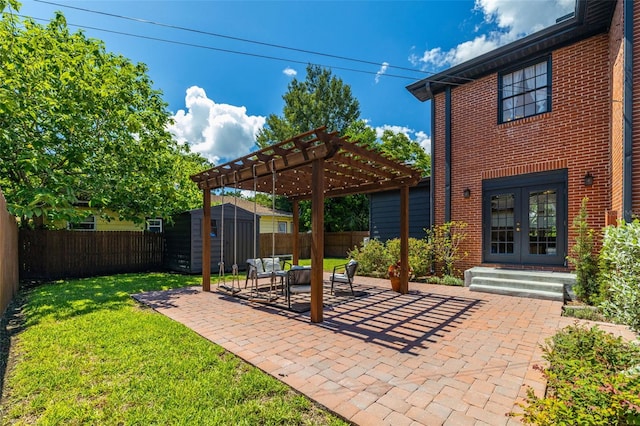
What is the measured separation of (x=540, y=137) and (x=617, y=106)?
5.39 ft

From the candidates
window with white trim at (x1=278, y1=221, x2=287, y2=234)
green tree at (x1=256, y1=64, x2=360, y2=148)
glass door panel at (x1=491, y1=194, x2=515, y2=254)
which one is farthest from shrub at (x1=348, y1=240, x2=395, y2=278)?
green tree at (x1=256, y1=64, x2=360, y2=148)

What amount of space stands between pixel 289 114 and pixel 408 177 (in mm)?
19976

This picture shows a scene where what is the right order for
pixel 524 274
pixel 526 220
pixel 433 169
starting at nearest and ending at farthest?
pixel 524 274
pixel 526 220
pixel 433 169

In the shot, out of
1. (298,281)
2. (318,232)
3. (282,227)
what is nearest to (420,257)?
(298,281)

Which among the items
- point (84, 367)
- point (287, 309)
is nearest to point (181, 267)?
point (287, 309)

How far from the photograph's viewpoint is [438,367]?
10.5ft

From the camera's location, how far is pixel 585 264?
596cm

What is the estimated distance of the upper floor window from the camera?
24.2ft

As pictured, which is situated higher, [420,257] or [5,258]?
[5,258]

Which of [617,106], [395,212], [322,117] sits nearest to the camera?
[617,106]

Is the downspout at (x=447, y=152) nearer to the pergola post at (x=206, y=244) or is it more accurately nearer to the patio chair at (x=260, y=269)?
the patio chair at (x=260, y=269)

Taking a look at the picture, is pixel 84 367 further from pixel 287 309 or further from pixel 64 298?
pixel 64 298

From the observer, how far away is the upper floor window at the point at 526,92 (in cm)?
737

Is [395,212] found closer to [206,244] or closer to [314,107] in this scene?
[206,244]
